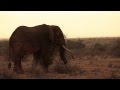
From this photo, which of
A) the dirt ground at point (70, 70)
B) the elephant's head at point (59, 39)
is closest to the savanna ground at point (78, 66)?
the dirt ground at point (70, 70)

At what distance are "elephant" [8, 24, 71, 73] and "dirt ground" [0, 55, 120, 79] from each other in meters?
0.29

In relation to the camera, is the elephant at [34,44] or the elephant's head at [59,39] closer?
the elephant at [34,44]

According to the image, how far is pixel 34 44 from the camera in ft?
45.1

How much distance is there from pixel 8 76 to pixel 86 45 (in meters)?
6.51

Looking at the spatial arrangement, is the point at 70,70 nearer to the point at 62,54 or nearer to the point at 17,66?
the point at 62,54

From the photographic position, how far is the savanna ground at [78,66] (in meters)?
13.6

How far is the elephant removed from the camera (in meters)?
13.6

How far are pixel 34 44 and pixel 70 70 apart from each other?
150 centimetres

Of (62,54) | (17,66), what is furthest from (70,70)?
(17,66)

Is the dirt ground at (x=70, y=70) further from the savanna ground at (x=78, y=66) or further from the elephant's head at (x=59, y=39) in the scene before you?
the elephant's head at (x=59, y=39)

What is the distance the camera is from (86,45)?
1919 centimetres

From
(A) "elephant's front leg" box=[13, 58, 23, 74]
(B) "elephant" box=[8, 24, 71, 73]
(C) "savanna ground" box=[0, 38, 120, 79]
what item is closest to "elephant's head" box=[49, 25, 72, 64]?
(B) "elephant" box=[8, 24, 71, 73]

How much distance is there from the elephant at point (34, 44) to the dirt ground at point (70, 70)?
294 millimetres
